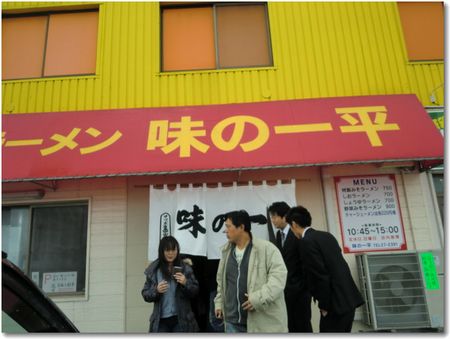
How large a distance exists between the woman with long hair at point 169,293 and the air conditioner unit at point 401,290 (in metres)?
2.92

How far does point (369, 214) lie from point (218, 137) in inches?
112

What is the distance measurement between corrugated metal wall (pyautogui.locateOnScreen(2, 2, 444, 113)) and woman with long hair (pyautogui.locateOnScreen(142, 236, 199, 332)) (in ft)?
Answer: 11.2

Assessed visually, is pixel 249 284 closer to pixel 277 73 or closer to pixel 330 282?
pixel 330 282

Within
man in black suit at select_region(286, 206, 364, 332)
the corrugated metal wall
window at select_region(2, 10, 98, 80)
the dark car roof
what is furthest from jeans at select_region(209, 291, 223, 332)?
window at select_region(2, 10, 98, 80)

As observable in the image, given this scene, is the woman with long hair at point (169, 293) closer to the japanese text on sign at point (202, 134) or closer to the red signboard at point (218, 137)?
the red signboard at point (218, 137)

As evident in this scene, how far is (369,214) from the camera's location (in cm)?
630

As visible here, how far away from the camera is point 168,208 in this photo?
5.98 metres

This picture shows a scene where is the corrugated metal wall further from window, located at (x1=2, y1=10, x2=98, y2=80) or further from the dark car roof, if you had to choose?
the dark car roof

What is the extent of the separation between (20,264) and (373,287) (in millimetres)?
5764

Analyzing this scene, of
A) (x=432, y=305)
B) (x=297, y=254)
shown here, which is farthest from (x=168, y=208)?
(x=432, y=305)

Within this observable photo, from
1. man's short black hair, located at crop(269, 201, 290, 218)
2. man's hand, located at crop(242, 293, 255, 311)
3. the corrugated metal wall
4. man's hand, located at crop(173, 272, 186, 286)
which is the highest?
the corrugated metal wall

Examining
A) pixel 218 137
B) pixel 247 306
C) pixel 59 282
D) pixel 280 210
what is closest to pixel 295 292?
pixel 280 210

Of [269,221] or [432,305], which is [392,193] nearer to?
[432,305]

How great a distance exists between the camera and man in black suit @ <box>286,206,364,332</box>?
397 centimetres
